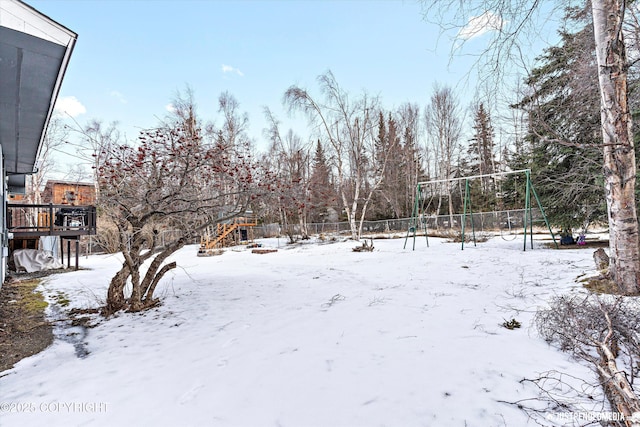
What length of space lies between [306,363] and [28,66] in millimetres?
4301

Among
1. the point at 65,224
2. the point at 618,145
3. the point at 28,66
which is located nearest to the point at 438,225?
the point at 618,145

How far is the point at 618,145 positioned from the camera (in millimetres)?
3297

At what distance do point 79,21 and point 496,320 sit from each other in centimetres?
729

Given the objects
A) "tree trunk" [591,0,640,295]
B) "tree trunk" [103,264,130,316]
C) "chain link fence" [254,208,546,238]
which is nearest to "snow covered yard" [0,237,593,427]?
"tree trunk" [103,264,130,316]

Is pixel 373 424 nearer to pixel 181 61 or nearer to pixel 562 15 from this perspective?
pixel 562 15

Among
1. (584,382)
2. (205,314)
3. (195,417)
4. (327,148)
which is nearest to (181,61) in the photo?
(327,148)

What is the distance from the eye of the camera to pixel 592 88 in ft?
15.1

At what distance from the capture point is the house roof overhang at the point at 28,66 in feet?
8.00

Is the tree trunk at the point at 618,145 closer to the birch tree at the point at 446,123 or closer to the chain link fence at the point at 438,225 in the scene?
the chain link fence at the point at 438,225

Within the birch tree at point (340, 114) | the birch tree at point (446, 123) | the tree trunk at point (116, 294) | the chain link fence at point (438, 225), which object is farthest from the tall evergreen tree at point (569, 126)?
the birch tree at point (446, 123)

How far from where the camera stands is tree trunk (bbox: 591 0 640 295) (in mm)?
3246

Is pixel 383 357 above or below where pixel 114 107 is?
below

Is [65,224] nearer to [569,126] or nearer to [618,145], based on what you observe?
[618,145]

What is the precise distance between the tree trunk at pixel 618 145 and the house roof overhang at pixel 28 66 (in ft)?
18.6
